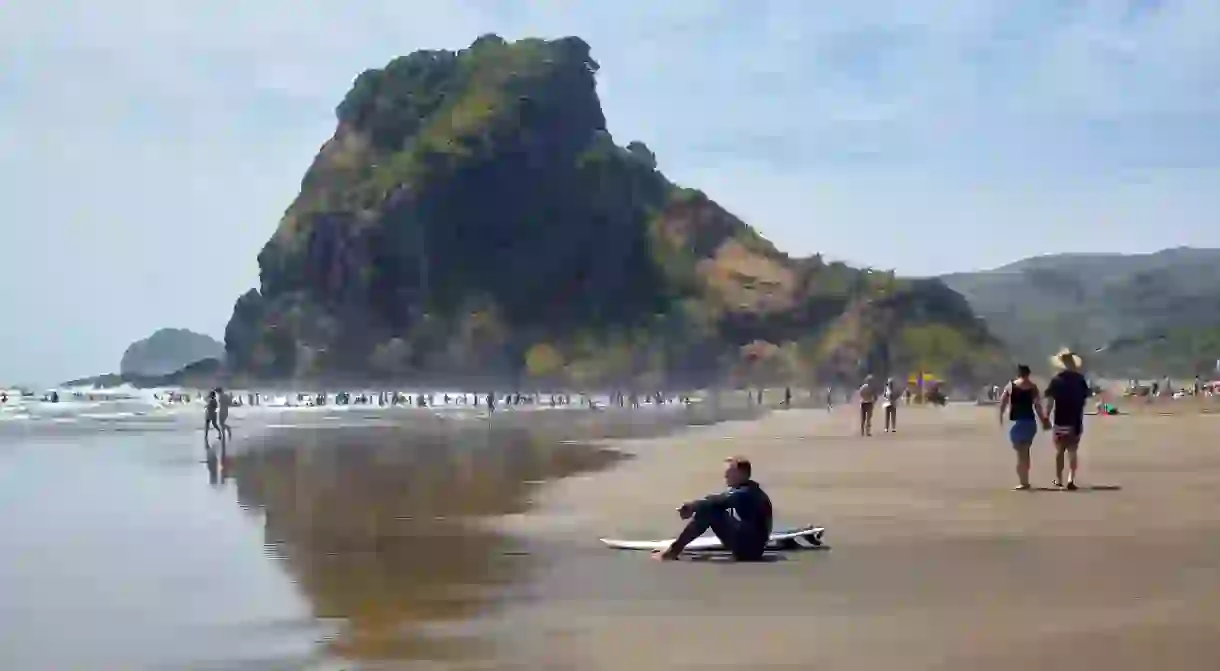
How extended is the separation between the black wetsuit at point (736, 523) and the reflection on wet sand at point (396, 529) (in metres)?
1.34

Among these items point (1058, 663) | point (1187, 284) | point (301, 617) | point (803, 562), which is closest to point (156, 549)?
point (301, 617)

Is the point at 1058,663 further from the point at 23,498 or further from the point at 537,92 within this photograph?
the point at 537,92

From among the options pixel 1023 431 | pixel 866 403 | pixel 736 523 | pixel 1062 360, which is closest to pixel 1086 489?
pixel 1023 431

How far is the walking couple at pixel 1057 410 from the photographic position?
1475cm

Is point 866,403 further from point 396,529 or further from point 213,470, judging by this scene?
point 396,529

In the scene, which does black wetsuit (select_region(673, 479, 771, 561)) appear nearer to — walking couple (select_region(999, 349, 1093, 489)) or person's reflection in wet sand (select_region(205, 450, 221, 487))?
walking couple (select_region(999, 349, 1093, 489))

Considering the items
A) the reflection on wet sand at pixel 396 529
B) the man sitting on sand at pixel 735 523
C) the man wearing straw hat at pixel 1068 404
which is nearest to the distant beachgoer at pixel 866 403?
the reflection on wet sand at pixel 396 529

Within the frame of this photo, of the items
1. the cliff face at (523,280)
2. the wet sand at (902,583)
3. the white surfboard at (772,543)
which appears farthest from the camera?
the cliff face at (523,280)

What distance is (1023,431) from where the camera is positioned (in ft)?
49.5

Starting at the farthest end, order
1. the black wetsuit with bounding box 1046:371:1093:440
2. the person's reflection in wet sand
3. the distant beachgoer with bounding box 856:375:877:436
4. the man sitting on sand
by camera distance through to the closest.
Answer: the distant beachgoer with bounding box 856:375:877:436
the person's reflection in wet sand
the black wetsuit with bounding box 1046:371:1093:440
the man sitting on sand

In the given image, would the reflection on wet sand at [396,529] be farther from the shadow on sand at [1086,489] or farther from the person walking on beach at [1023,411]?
the shadow on sand at [1086,489]

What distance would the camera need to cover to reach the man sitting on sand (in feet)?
32.8

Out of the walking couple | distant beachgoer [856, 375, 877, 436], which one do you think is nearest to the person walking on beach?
the walking couple

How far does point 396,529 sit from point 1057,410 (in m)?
7.28
